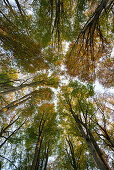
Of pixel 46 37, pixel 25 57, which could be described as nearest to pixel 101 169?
pixel 25 57

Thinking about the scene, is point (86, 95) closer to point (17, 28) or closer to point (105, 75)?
point (105, 75)

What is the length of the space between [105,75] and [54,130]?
24.1 feet

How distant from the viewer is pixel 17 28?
3.94 meters

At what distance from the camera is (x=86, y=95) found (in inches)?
247

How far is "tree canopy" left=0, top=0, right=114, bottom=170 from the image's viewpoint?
3918mm

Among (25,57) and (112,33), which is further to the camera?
(25,57)

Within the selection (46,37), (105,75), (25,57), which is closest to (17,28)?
(25,57)

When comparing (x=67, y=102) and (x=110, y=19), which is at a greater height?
(x=110, y=19)

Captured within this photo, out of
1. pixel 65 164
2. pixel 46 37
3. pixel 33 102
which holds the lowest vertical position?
pixel 65 164

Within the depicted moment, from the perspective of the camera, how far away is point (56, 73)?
8.05 metres

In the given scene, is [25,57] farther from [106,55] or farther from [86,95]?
[86,95]

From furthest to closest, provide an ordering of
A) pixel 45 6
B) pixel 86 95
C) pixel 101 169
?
pixel 86 95 < pixel 45 6 < pixel 101 169

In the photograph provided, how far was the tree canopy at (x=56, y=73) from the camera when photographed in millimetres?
3918

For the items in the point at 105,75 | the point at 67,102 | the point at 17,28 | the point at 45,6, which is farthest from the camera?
the point at 67,102
